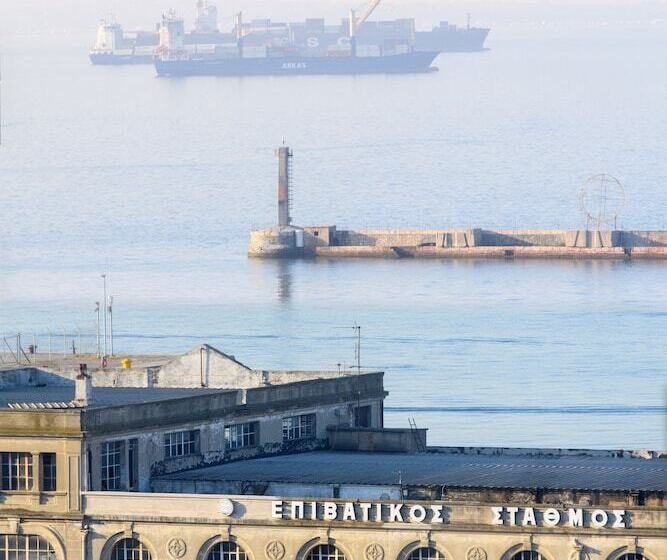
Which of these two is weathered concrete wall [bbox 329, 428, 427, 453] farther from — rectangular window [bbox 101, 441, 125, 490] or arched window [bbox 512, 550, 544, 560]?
arched window [bbox 512, 550, 544, 560]

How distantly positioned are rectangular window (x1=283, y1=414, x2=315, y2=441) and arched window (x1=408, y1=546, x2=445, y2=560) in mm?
11568

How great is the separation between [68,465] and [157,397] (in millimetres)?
7217

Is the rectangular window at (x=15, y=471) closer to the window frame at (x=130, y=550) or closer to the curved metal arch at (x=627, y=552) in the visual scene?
the window frame at (x=130, y=550)

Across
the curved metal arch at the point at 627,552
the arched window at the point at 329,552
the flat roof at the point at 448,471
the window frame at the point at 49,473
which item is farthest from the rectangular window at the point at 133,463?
the curved metal arch at the point at 627,552

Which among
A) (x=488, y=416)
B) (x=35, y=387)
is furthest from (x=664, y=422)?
(x=35, y=387)

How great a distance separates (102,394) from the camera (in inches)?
2675

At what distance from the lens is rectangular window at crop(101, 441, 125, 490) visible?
60750 mm

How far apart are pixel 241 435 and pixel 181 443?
2746 millimetres

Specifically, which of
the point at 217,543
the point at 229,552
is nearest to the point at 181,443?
the point at 217,543

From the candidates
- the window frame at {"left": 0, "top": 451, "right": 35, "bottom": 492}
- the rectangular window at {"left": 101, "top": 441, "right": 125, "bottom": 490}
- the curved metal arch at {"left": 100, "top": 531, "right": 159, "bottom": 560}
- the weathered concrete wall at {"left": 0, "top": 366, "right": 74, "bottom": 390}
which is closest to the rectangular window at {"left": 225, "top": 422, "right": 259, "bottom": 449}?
the rectangular window at {"left": 101, "top": 441, "right": 125, "bottom": 490}

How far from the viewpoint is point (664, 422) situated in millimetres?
120000

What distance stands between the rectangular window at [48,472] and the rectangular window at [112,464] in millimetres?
1272

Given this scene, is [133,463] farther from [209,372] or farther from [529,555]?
[529,555]

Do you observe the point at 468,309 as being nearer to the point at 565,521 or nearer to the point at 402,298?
the point at 402,298
